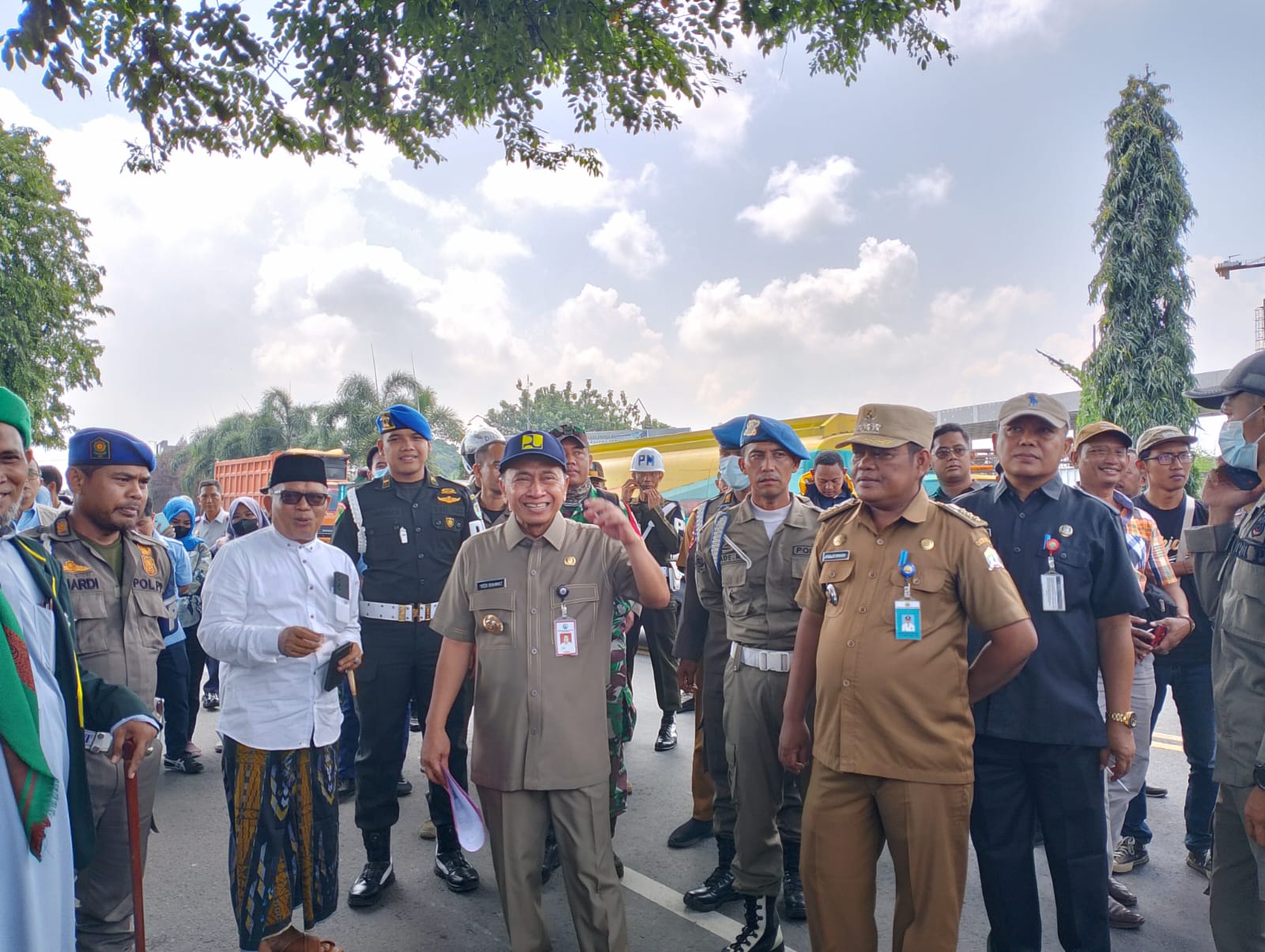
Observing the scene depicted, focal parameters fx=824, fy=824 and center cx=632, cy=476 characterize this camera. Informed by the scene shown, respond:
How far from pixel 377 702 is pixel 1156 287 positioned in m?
19.7

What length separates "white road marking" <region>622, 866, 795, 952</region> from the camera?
3.49m

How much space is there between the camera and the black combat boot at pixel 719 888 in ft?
12.1

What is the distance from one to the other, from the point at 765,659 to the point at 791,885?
1108mm

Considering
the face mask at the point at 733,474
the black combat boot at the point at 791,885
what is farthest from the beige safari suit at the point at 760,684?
the face mask at the point at 733,474

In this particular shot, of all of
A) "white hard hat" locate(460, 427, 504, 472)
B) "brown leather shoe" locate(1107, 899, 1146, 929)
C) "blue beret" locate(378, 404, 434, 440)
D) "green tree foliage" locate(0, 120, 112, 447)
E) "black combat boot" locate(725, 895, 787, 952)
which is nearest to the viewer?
"black combat boot" locate(725, 895, 787, 952)

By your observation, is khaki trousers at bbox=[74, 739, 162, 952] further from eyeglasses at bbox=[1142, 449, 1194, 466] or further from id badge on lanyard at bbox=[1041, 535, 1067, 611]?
eyeglasses at bbox=[1142, 449, 1194, 466]

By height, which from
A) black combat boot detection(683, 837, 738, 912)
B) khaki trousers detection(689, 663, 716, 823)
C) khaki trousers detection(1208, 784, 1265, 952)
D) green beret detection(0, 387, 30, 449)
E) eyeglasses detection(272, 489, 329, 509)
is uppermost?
green beret detection(0, 387, 30, 449)

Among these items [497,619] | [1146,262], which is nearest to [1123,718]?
[497,619]

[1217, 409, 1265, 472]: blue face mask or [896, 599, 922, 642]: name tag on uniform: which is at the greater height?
[1217, 409, 1265, 472]: blue face mask

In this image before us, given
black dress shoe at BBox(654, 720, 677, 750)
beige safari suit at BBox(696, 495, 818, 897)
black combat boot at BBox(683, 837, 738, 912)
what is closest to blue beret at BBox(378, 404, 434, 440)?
beige safari suit at BBox(696, 495, 818, 897)

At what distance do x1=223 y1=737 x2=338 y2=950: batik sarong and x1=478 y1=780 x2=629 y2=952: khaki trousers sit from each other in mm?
718

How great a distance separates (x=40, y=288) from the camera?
73.7 feet

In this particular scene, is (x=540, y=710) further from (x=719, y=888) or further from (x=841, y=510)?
(x=719, y=888)

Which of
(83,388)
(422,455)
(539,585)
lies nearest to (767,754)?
(539,585)
